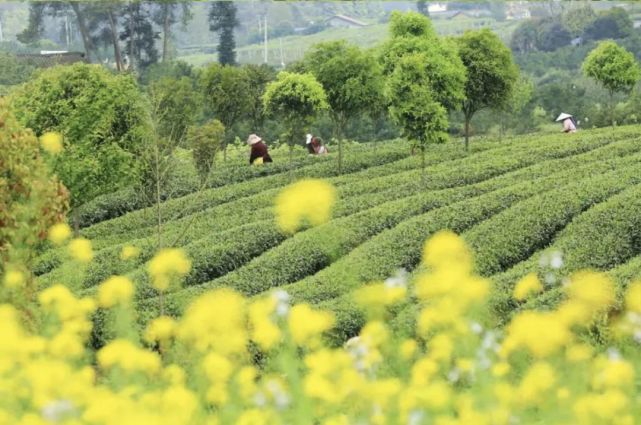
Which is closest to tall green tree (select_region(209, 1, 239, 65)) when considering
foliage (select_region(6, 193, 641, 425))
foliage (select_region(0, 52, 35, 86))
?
foliage (select_region(0, 52, 35, 86))

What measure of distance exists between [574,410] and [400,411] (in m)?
0.74

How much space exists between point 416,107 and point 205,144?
20.0 feet

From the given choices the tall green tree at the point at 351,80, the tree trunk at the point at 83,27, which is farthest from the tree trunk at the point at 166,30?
the tall green tree at the point at 351,80

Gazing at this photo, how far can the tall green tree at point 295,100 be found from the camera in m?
25.6

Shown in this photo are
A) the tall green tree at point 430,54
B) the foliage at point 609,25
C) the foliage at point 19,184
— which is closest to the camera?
the foliage at point 19,184

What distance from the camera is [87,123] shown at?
20938 millimetres

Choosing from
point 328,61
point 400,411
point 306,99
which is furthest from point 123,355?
point 328,61

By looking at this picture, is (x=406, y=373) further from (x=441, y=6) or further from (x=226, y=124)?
(x=441, y=6)

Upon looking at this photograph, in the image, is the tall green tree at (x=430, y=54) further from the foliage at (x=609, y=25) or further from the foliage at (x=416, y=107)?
the foliage at (x=609, y=25)

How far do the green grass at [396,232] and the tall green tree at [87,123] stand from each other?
136cm

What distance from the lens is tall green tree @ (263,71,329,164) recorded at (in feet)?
84.1

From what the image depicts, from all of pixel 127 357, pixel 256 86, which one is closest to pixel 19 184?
pixel 127 357

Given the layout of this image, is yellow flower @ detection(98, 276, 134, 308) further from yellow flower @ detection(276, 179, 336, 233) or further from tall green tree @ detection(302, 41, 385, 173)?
tall green tree @ detection(302, 41, 385, 173)

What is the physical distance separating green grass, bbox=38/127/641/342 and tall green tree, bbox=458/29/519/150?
15.4ft
